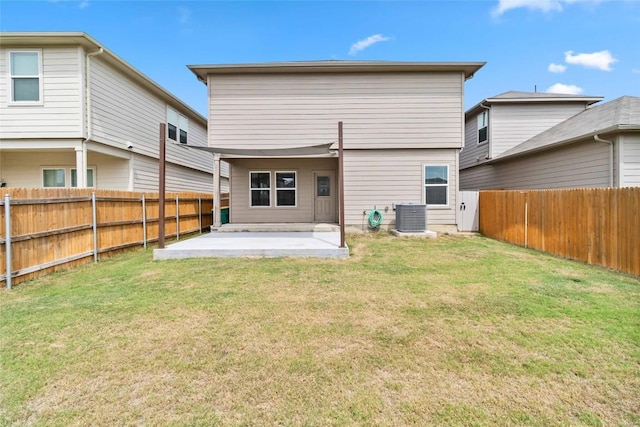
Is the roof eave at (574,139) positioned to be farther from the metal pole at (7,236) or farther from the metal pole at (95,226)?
the metal pole at (7,236)

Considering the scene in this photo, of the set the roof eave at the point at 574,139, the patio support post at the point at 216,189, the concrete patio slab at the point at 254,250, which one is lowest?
the concrete patio slab at the point at 254,250

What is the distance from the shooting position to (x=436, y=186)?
9.99m

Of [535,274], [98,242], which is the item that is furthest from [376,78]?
[98,242]

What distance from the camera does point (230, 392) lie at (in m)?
2.10

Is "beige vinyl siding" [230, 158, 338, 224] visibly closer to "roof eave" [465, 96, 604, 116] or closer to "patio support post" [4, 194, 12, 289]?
"patio support post" [4, 194, 12, 289]

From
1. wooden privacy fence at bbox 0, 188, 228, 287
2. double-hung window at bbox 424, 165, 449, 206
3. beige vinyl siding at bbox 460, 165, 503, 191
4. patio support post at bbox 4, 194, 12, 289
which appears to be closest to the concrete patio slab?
wooden privacy fence at bbox 0, 188, 228, 287

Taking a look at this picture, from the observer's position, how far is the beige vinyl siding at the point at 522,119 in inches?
486

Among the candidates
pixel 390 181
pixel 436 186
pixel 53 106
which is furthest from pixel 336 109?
pixel 53 106

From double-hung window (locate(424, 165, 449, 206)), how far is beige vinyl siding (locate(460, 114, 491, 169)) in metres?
4.65

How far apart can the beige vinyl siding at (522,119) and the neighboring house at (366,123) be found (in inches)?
151

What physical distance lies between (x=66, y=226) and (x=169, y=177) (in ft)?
25.4

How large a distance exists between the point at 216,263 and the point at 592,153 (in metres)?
10.8

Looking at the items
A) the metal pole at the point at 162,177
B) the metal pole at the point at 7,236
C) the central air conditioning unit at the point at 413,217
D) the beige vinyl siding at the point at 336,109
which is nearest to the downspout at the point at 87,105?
the beige vinyl siding at the point at 336,109

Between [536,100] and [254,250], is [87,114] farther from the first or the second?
[536,100]
